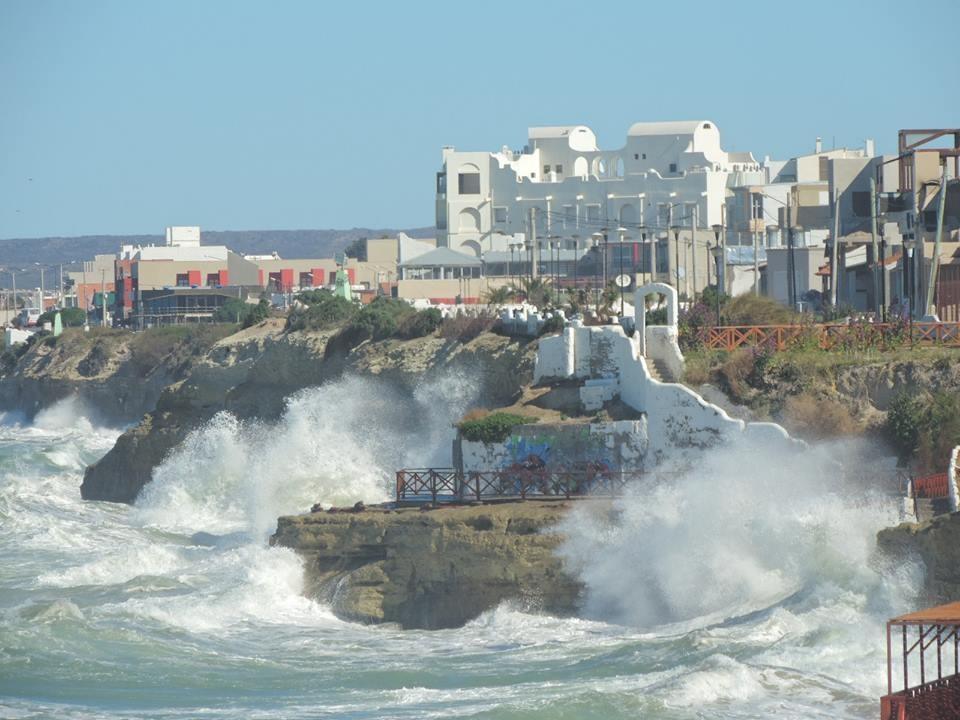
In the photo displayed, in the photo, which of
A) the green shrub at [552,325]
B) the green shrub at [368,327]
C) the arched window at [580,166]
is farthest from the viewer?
the arched window at [580,166]

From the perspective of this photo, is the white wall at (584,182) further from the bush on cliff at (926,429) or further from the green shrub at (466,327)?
the bush on cliff at (926,429)

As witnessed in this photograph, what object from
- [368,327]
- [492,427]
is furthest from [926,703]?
[368,327]

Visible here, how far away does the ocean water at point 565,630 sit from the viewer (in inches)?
1064

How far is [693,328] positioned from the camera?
41875 millimetres

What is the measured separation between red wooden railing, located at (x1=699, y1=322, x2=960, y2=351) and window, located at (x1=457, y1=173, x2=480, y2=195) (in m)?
59.2

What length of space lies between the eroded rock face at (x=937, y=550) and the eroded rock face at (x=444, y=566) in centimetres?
572

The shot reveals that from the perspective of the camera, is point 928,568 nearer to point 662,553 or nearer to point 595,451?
point 662,553

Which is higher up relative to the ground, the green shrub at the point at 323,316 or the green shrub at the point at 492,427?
the green shrub at the point at 323,316

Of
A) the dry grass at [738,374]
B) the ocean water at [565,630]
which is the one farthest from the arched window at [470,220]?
the dry grass at [738,374]

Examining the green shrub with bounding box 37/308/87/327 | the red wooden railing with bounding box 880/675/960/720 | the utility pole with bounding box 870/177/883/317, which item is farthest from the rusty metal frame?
the green shrub with bounding box 37/308/87/327

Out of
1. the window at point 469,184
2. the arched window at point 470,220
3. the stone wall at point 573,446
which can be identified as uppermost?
the window at point 469,184

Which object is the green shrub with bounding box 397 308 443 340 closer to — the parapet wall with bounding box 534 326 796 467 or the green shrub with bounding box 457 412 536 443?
the parapet wall with bounding box 534 326 796 467

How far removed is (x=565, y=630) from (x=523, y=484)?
4481 mm

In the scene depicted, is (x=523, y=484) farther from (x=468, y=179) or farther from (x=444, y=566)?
(x=468, y=179)
